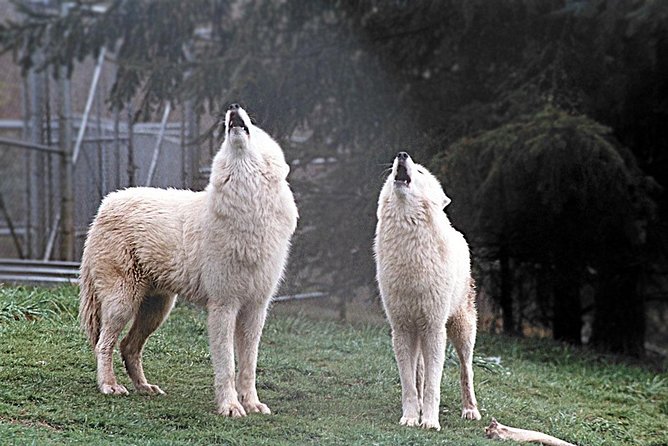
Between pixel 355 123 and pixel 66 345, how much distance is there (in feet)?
19.6

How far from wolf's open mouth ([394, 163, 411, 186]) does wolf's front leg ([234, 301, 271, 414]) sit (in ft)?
3.97

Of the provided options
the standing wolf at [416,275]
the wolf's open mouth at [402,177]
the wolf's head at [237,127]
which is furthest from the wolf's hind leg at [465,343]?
the wolf's head at [237,127]

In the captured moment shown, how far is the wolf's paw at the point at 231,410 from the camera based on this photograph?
5.87 meters

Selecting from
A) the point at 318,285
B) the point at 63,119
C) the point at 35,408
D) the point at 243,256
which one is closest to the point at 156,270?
the point at 243,256

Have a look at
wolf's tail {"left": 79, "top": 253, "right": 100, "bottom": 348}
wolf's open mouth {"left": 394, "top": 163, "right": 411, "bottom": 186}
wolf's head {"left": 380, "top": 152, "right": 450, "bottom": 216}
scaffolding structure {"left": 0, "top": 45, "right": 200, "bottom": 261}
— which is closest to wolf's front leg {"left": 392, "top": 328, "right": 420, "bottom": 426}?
wolf's head {"left": 380, "top": 152, "right": 450, "bottom": 216}

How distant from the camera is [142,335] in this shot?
6672 millimetres

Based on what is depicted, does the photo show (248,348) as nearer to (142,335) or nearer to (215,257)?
(215,257)

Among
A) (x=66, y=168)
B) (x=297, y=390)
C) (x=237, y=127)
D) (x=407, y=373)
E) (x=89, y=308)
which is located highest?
(x=237, y=127)

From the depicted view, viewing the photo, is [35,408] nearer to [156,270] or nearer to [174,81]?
[156,270]

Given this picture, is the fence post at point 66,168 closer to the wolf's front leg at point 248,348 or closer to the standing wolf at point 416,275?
the wolf's front leg at point 248,348

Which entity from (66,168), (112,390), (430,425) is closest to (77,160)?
(66,168)

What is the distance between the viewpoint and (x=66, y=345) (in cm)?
771

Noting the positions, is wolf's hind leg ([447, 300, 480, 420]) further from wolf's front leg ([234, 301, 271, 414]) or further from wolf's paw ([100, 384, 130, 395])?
wolf's paw ([100, 384, 130, 395])

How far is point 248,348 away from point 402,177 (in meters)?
1.54
